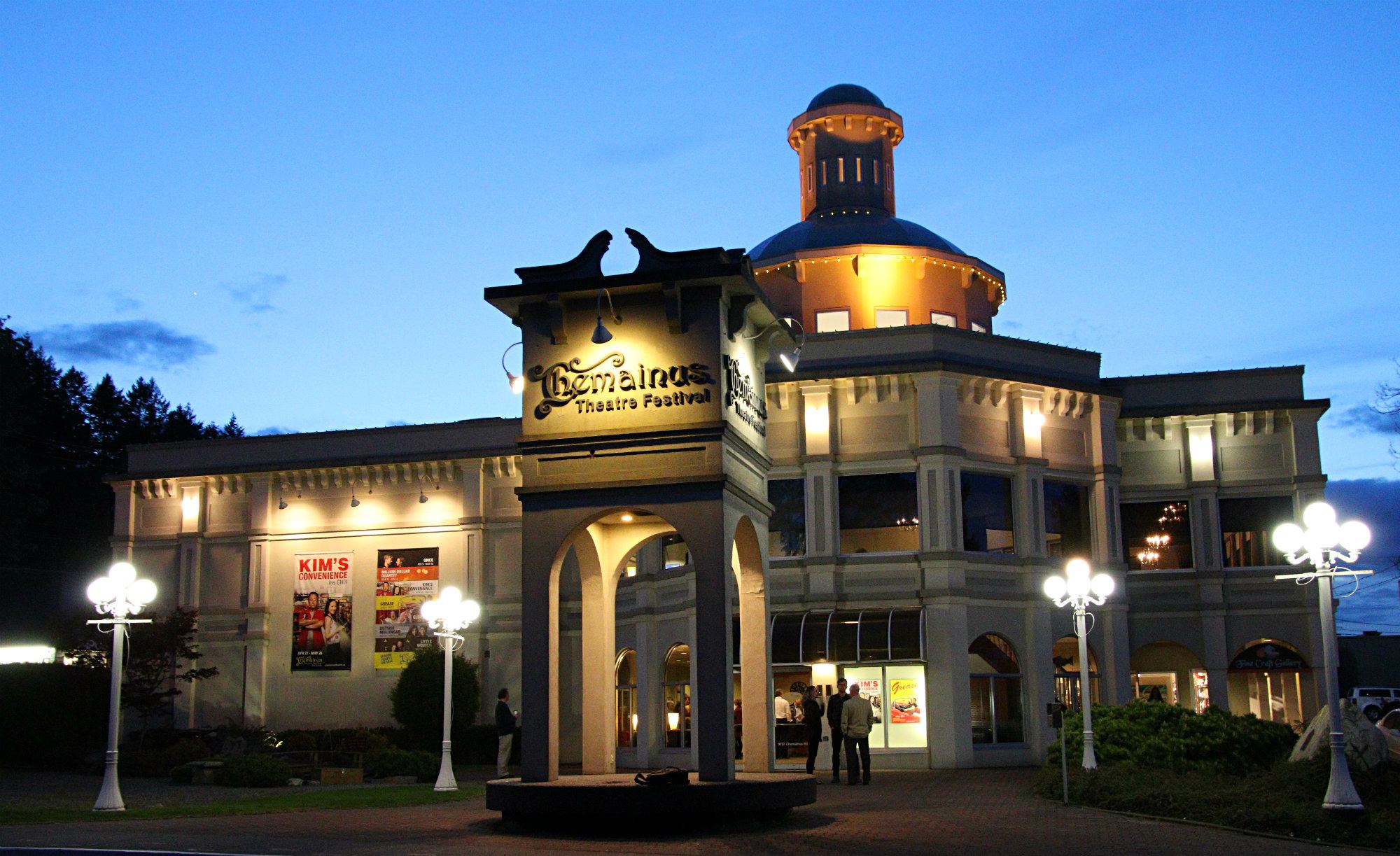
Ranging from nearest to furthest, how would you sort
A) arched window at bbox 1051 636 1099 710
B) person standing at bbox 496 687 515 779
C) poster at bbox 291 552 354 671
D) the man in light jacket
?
the man in light jacket, person standing at bbox 496 687 515 779, arched window at bbox 1051 636 1099 710, poster at bbox 291 552 354 671

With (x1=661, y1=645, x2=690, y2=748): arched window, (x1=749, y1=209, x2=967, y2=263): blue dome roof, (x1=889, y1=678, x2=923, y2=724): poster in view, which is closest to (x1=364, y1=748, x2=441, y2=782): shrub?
(x1=661, y1=645, x2=690, y2=748): arched window

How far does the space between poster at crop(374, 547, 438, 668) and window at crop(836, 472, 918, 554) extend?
1480cm

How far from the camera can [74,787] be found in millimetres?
30484

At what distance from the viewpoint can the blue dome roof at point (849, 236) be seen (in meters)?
43.9

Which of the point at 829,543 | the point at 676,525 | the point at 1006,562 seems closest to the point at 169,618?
the point at 829,543

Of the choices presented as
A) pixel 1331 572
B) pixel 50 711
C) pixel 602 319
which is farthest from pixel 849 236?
pixel 50 711

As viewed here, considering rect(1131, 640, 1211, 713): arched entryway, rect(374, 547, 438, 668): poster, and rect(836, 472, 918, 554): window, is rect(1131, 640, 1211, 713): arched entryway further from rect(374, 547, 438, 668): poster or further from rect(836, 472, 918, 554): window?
rect(374, 547, 438, 668): poster

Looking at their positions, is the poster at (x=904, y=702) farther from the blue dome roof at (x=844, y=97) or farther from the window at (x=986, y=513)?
the blue dome roof at (x=844, y=97)

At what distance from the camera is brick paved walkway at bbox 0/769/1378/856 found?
14.5 meters

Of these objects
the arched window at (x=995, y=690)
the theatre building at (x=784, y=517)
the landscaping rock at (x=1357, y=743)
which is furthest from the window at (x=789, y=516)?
the landscaping rock at (x=1357, y=743)

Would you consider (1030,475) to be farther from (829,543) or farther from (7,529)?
(7,529)

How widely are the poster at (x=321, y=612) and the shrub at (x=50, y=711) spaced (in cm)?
592

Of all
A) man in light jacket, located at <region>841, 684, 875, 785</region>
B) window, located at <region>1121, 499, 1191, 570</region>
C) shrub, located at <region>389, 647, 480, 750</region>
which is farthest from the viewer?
shrub, located at <region>389, 647, 480, 750</region>

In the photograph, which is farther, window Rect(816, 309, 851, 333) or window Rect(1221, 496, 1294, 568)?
window Rect(816, 309, 851, 333)
